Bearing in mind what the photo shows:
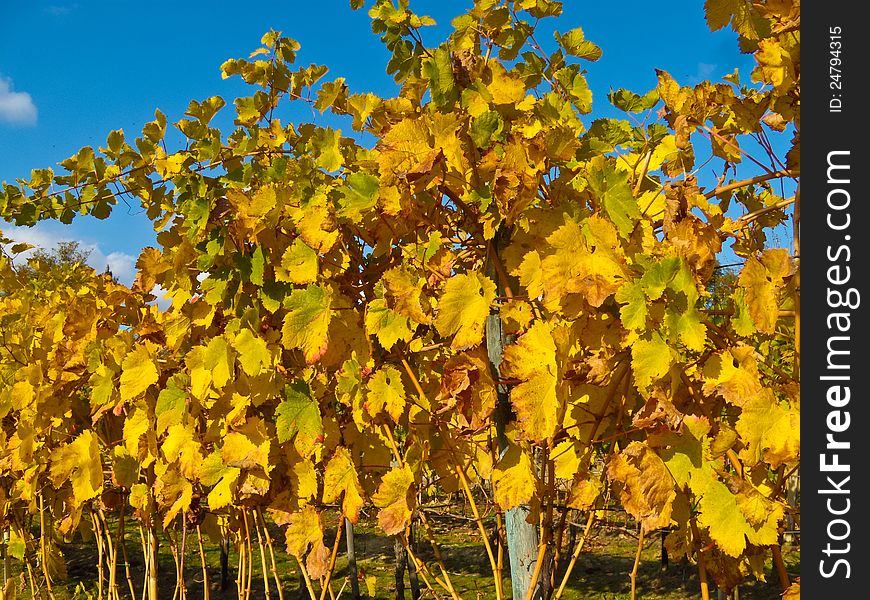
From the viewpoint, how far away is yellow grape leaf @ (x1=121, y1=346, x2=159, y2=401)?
221 cm

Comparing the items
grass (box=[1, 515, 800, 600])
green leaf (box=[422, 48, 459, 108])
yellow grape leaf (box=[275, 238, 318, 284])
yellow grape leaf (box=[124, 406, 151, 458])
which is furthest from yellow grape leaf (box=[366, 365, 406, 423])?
grass (box=[1, 515, 800, 600])

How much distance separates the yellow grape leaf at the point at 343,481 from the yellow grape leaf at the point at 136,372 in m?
0.72

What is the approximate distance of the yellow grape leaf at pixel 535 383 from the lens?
131 cm

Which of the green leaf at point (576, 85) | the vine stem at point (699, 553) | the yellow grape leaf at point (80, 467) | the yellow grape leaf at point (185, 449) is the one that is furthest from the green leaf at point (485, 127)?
the yellow grape leaf at point (80, 467)

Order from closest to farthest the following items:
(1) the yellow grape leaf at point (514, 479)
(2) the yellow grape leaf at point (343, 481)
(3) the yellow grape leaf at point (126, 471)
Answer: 1. (1) the yellow grape leaf at point (514, 479)
2. (2) the yellow grape leaf at point (343, 481)
3. (3) the yellow grape leaf at point (126, 471)

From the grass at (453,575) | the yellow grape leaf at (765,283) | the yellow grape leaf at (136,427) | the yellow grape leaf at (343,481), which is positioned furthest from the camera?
the grass at (453,575)

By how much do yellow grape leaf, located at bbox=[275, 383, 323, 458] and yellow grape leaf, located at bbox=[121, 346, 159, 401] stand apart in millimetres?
616

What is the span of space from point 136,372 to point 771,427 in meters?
1.79

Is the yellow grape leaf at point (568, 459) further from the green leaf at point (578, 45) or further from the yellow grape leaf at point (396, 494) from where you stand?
the green leaf at point (578, 45)

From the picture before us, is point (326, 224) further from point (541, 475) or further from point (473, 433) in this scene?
point (541, 475)

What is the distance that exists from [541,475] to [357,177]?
2.46 feet

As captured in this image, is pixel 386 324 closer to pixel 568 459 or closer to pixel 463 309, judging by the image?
pixel 463 309

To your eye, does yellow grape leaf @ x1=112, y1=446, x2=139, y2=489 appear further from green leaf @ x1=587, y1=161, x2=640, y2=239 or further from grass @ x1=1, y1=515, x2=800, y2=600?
grass @ x1=1, y1=515, x2=800, y2=600
